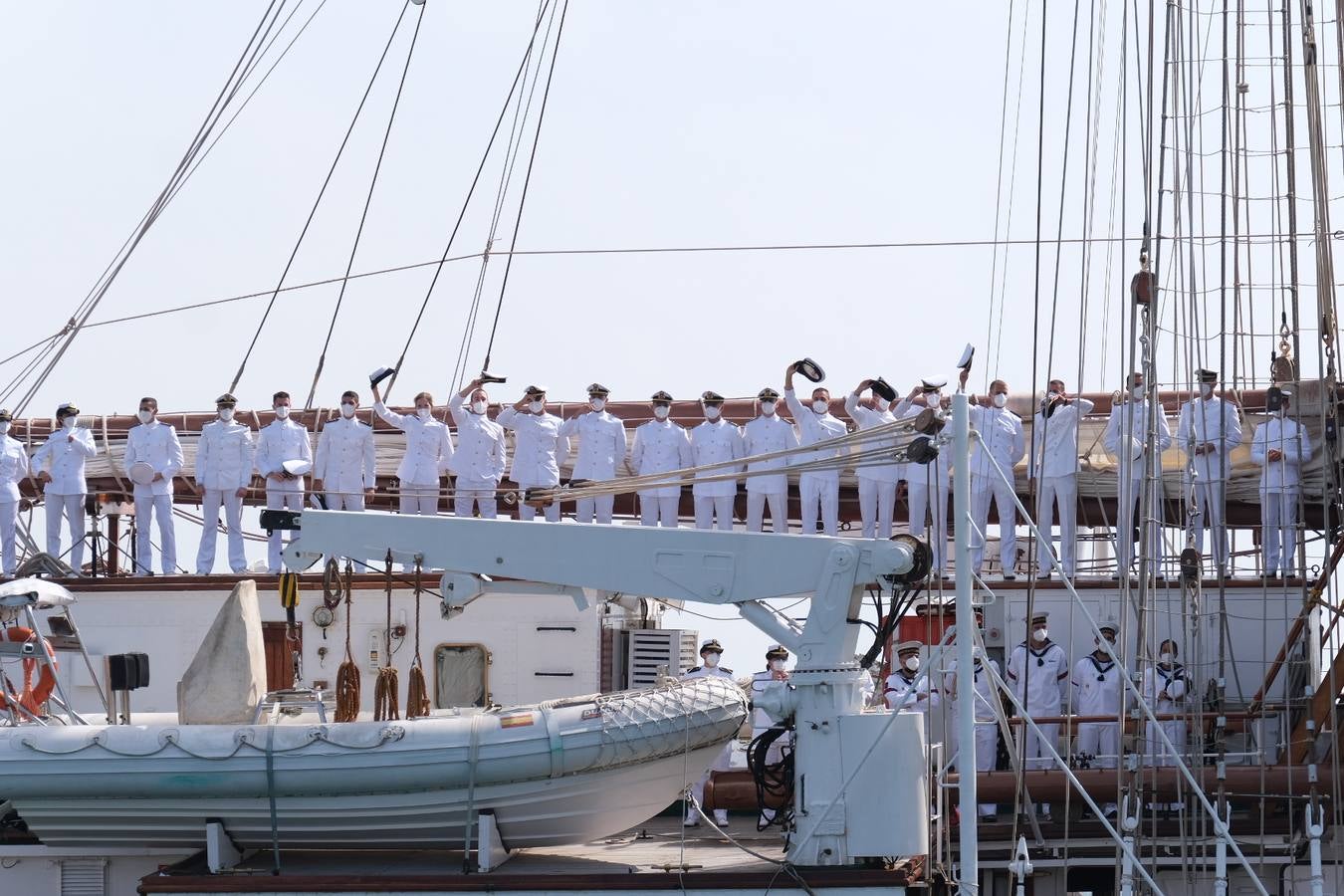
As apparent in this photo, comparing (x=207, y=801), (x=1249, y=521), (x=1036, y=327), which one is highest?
(x=1036, y=327)

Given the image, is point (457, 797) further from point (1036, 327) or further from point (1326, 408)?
point (1326, 408)

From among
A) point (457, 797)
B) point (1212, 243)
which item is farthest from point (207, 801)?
point (1212, 243)

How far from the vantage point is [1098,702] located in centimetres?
1912

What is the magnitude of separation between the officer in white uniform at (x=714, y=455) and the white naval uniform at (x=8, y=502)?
785 centimetres

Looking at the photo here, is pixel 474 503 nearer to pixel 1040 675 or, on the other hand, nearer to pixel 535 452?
pixel 535 452

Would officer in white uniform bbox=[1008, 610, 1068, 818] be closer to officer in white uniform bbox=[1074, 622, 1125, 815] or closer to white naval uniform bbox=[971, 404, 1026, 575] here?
officer in white uniform bbox=[1074, 622, 1125, 815]

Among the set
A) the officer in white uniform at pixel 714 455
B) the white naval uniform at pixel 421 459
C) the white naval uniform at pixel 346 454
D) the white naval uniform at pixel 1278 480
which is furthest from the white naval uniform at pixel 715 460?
the white naval uniform at pixel 1278 480

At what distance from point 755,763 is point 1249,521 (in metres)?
8.26

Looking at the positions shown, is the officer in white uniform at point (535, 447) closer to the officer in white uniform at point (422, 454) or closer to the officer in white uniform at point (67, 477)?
the officer in white uniform at point (422, 454)

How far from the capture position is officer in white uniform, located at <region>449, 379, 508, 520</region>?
890 inches

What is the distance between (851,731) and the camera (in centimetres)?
1482

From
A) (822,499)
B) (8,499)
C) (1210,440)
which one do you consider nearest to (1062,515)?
(1210,440)

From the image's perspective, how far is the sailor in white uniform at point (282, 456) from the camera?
74.1 feet

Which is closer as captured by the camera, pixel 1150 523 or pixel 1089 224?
pixel 1150 523
